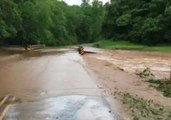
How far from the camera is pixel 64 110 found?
12.8 m

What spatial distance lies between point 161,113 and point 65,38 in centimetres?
9655

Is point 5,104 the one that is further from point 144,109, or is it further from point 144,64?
point 144,64

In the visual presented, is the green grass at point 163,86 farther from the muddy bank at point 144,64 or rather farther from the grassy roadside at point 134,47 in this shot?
the grassy roadside at point 134,47

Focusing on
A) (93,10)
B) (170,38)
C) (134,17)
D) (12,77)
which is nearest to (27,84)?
(12,77)

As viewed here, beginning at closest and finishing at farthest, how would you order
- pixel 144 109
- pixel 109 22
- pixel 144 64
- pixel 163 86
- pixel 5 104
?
pixel 144 109 < pixel 5 104 < pixel 163 86 < pixel 144 64 < pixel 109 22

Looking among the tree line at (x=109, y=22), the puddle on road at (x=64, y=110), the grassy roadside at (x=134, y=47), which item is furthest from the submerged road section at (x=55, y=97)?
the grassy roadside at (x=134, y=47)

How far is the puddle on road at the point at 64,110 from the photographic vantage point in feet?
38.6

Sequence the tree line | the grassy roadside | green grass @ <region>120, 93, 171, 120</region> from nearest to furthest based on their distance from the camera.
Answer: green grass @ <region>120, 93, 171, 120</region> → the grassy roadside → the tree line

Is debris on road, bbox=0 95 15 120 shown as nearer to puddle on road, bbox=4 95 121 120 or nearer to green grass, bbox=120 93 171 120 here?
puddle on road, bbox=4 95 121 120

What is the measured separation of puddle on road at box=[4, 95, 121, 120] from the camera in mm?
11773

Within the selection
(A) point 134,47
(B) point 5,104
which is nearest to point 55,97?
(B) point 5,104

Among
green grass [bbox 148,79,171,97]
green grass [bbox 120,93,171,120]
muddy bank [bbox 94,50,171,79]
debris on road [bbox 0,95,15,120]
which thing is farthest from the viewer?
muddy bank [bbox 94,50,171,79]

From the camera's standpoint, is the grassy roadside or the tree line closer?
the grassy roadside

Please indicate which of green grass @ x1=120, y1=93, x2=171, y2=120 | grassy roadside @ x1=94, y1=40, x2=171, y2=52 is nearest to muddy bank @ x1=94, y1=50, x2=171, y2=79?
green grass @ x1=120, y1=93, x2=171, y2=120
